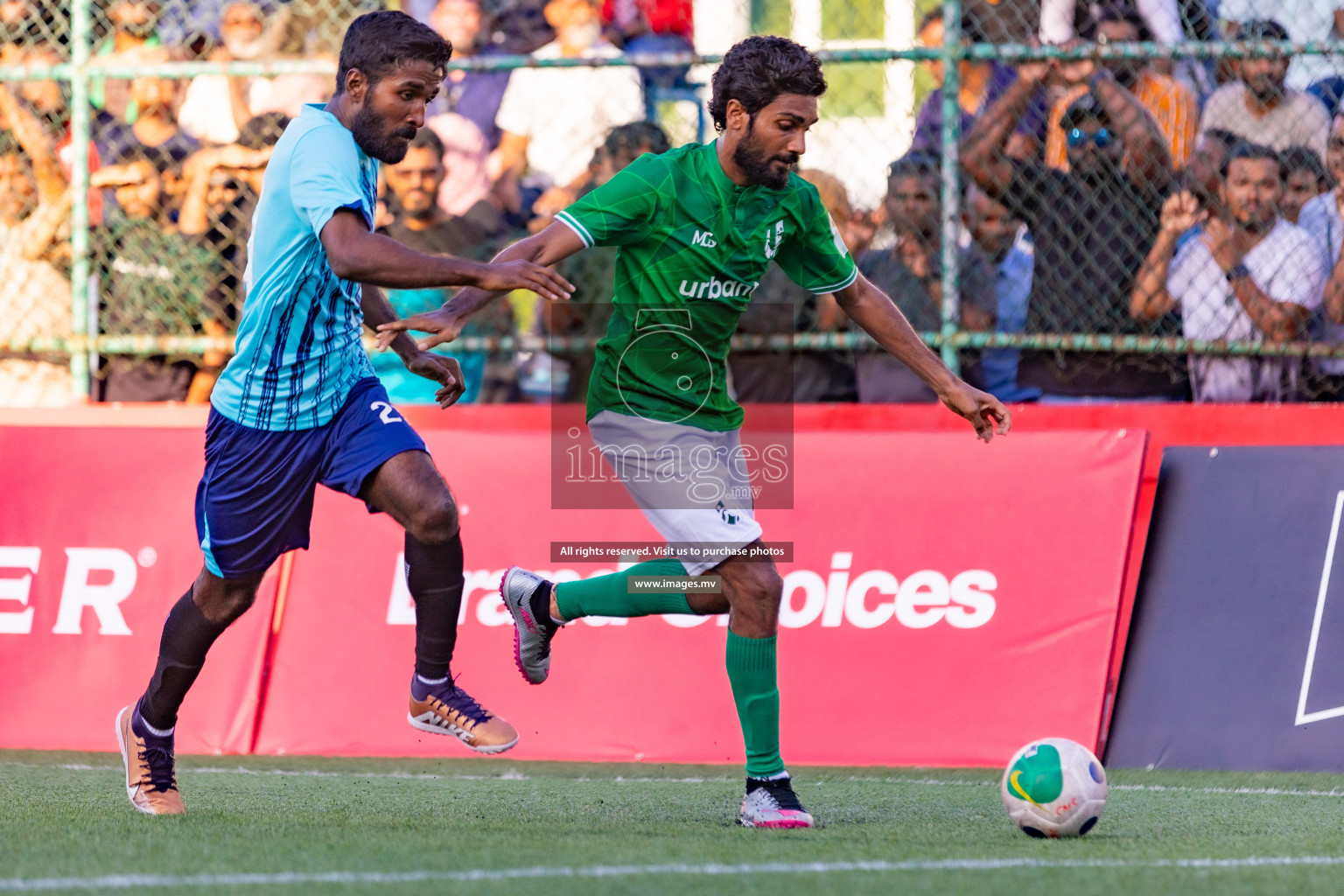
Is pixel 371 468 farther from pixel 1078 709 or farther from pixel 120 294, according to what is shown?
pixel 120 294

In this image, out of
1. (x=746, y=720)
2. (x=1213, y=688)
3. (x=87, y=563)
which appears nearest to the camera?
(x=746, y=720)

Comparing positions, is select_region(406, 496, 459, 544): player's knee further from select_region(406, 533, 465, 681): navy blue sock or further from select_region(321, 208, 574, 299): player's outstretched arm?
select_region(321, 208, 574, 299): player's outstretched arm

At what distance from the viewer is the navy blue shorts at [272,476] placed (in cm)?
466

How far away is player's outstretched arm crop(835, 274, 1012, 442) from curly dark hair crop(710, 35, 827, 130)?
0.73m

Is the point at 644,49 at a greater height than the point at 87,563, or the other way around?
the point at 644,49

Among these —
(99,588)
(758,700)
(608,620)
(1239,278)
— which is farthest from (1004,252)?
(99,588)

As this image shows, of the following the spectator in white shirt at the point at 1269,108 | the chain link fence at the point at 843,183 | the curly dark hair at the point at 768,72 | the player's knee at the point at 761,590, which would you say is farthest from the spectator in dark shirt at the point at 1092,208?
the player's knee at the point at 761,590

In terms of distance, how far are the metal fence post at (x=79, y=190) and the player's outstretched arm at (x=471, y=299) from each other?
382 centimetres

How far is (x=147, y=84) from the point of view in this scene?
308 inches

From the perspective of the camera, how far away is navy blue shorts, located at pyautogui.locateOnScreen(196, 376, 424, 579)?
466cm

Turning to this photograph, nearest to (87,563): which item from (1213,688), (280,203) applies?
(280,203)

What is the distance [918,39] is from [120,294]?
12.9ft

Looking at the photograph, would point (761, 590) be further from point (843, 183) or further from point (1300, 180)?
point (1300, 180)

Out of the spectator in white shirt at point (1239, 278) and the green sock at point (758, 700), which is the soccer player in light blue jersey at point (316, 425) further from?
the spectator in white shirt at point (1239, 278)
